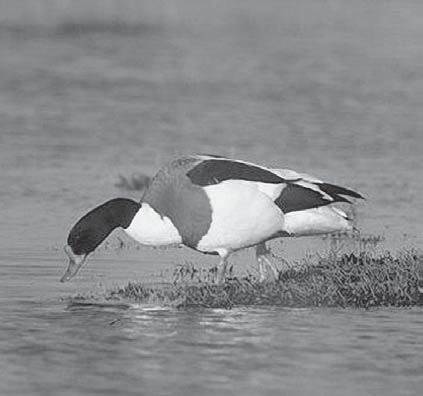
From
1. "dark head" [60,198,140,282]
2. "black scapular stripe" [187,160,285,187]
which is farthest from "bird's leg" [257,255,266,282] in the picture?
"dark head" [60,198,140,282]

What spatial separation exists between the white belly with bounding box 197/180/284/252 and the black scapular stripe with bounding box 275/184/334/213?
74mm

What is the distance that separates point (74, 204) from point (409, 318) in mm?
5953

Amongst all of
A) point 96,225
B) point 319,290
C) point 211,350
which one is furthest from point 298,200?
point 211,350

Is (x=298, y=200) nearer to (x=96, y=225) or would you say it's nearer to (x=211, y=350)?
(x=96, y=225)

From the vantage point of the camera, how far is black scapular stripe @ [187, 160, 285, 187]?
11672 millimetres

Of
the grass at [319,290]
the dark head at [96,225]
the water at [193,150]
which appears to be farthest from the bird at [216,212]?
the water at [193,150]

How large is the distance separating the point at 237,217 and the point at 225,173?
0.35 meters

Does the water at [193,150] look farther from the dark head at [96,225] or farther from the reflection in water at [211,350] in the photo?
the dark head at [96,225]

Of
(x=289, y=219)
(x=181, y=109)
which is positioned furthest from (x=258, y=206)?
(x=181, y=109)

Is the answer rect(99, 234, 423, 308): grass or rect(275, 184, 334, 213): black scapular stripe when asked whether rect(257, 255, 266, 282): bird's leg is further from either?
rect(275, 184, 334, 213): black scapular stripe

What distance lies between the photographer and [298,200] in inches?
464

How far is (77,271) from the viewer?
1229 centimetres

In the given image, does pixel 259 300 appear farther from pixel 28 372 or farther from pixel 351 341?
pixel 28 372

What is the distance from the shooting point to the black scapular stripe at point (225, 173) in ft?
38.3
